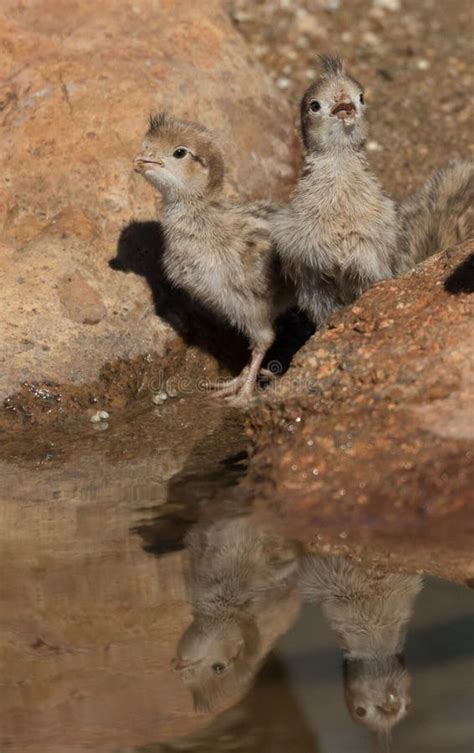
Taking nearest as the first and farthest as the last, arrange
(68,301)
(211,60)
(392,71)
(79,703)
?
(79,703), (68,301), (211,60), (392,71)

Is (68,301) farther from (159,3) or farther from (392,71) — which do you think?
(392,71)

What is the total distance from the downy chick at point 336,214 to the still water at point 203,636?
1171 millimetres

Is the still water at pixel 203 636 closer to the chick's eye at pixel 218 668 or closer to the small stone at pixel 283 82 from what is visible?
the chick's eye at pixel 218 668

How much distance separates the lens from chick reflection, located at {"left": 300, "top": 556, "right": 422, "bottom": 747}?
152 inches

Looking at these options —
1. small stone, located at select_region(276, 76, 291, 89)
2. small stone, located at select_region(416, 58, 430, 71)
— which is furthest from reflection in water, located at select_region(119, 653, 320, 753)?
small stone, located at select_region(416, 58, 430, 71)

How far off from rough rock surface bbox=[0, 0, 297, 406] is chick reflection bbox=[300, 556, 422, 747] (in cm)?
240

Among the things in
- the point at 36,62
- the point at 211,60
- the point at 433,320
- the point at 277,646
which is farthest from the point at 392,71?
the point at 277,646

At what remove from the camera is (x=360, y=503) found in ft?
16.3

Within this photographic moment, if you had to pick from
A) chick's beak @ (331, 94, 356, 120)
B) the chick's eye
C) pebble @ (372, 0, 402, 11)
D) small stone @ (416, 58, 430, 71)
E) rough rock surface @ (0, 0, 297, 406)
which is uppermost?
chick's beak @ (331, 94, 356, 120)

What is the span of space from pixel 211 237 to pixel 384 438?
79.4 inches

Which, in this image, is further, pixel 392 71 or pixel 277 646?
pixel 392 71

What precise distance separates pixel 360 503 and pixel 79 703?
1.50 m

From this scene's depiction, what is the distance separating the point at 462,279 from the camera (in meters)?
5.47

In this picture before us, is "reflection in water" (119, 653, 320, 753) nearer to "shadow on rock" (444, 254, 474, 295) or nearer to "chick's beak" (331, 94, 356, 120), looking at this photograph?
"shadow on rock" (444, 254, 474, 295)
